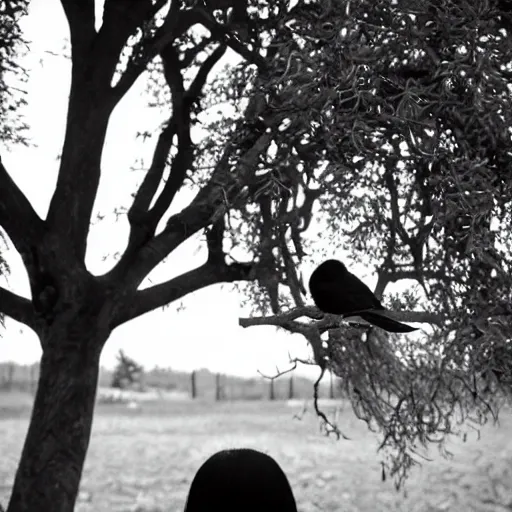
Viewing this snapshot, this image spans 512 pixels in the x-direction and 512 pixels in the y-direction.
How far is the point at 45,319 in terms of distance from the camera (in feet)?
33.8

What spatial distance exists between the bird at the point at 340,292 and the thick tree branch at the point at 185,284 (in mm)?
5451

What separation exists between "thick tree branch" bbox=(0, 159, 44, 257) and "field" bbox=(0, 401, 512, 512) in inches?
381

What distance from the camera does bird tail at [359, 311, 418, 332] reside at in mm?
4233

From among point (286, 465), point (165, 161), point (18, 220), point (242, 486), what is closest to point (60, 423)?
point (18, 220)

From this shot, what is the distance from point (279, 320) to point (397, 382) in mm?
5623

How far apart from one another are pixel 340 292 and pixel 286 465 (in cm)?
1944

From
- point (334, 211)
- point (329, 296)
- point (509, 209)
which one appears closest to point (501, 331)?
point (509, 209)

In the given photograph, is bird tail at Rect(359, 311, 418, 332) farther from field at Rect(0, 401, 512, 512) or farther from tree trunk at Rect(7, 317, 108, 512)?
field at Rect(0, 401, 512, 512)

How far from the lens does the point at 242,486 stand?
237cm

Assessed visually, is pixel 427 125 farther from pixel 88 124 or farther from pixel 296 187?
pixel 88 124

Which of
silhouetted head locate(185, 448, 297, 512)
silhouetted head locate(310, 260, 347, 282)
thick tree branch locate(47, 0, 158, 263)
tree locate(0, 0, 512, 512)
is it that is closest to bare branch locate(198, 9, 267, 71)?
tree locate(0, 0, 512, 512)

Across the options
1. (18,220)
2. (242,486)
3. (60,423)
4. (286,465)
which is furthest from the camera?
(286,465)

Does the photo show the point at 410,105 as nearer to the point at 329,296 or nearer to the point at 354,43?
the point at 354,43

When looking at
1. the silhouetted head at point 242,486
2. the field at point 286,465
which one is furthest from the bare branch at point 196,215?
the field at point 286,465
